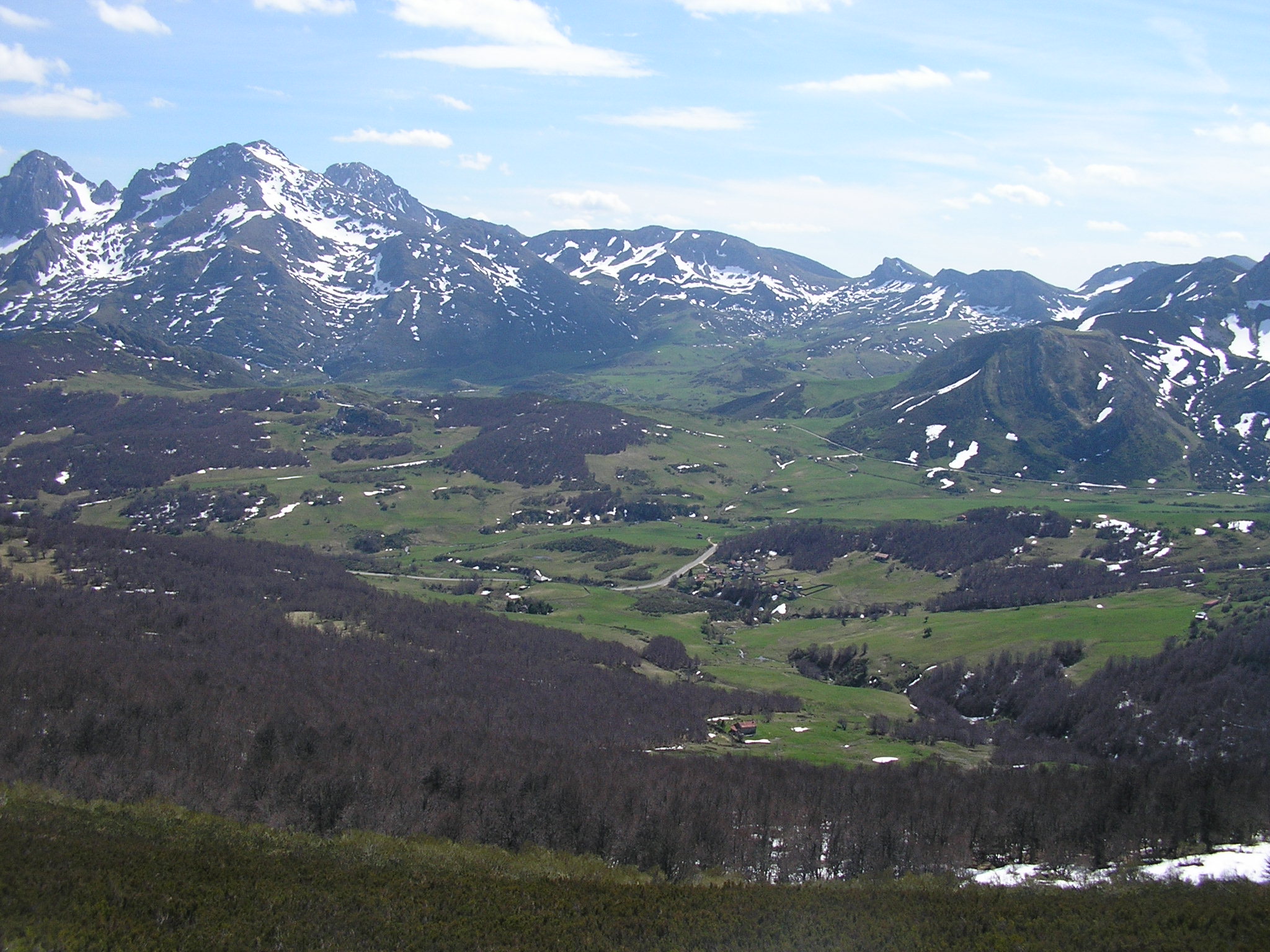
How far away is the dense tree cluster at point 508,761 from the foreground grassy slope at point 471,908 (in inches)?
614

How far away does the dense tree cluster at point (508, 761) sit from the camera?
83.6 meters

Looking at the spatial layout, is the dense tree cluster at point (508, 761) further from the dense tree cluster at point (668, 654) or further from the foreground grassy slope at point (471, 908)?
the foreground grassy slope at point (471, 908)

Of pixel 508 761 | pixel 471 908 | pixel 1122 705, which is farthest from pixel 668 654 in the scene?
pixel 471 908

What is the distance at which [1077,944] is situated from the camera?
53062 mm

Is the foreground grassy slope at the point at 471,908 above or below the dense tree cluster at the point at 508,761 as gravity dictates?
above

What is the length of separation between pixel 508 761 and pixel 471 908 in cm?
4755

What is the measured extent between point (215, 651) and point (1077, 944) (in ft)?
407

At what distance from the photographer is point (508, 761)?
106 m

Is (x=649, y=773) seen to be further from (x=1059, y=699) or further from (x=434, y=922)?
(x=1059, y=699)

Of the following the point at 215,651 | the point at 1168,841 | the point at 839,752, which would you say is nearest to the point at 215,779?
the point at 215,651

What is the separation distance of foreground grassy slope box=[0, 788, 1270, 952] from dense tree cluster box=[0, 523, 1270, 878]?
614 inches

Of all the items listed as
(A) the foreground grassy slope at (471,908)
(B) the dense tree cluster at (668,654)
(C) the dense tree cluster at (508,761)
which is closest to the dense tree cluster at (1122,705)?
(C) the dense tree cluster at (508,761)

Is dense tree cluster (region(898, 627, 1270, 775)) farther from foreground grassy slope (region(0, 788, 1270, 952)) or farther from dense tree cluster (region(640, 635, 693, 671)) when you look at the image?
foreground grassy slope (region(0, 788, 1270, 952))

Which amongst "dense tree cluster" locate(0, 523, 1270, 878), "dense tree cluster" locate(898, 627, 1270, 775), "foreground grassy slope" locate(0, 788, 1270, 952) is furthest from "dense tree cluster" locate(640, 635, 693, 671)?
"foreground grassy slope" locate(0, 788, 1270, 952)
